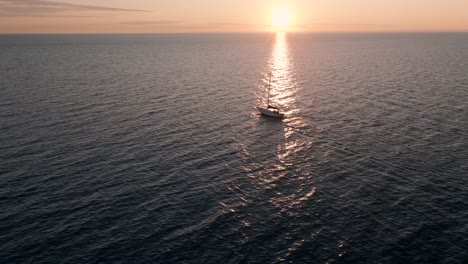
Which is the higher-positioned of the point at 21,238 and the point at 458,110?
the point at 458,110

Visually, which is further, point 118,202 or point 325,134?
point 325,134

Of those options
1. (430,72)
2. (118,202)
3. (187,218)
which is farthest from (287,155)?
(430,72)

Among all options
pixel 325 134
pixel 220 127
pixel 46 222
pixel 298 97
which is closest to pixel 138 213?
pixel 46 222

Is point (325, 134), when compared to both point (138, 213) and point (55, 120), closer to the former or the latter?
point (138, 213)

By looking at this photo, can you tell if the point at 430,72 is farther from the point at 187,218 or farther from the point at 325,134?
the point at 187,218

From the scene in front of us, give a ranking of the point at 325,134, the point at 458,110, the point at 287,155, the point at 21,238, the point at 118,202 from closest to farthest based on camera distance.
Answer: the point at 21,238
the point at 118,202
the point at 287,155
the point at 325,134
the point at 458,110

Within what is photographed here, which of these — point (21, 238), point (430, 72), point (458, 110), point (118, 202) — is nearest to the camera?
point (21, 238)
